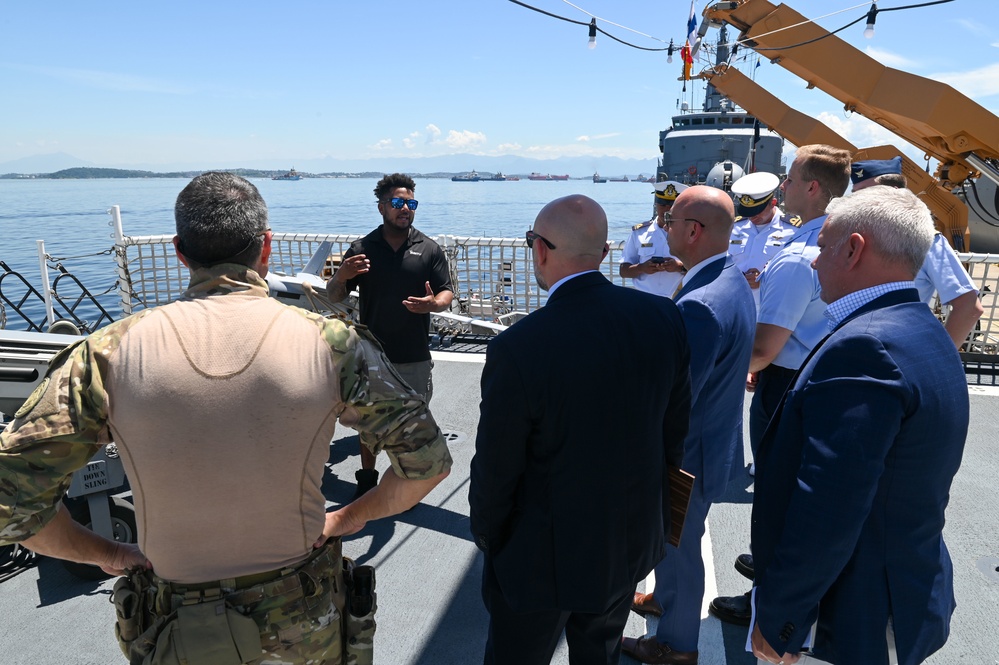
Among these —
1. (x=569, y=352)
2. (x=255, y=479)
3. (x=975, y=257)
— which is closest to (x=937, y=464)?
(x=569, y=352)

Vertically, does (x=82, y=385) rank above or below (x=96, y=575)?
above

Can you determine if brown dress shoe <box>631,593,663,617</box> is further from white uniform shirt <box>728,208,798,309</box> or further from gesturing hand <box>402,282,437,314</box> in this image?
white uniform shirt <box>728,208,798,309</box>

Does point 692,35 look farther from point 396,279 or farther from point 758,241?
point 396,279

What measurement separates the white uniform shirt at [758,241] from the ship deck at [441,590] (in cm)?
154

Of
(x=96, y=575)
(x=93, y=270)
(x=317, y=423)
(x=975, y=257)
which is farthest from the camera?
(x=93, y=270)

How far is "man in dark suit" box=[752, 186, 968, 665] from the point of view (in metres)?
1.37

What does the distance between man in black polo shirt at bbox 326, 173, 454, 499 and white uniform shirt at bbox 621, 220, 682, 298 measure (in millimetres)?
1694

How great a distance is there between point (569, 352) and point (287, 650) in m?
0.99

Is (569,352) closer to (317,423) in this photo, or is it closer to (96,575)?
(317,423)

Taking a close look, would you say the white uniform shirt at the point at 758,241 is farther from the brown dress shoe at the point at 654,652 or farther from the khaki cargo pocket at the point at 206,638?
the khaki cargo pocket at the point at 206,638

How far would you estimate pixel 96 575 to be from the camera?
3.04 metres

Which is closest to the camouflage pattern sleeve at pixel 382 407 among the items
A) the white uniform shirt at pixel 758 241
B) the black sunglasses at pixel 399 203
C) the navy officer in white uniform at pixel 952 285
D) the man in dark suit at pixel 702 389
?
the man in dark suit at pixel 702 389

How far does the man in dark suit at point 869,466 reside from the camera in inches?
53.7

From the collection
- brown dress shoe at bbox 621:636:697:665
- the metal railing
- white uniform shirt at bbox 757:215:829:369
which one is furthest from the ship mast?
brown dress shoe at bbox 621:636:697:665
